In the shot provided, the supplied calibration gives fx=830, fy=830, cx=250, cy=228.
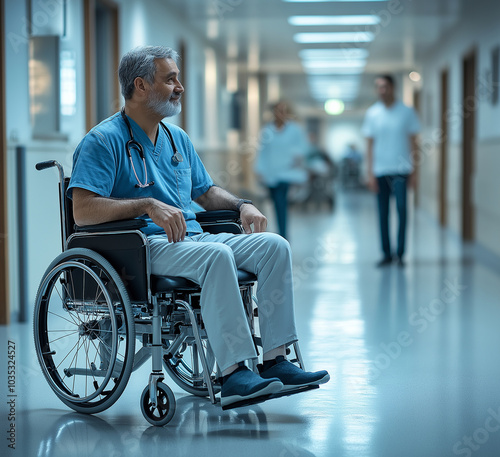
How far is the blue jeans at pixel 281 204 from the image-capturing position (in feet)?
23.0

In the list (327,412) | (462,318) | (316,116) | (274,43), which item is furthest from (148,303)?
(316,116)

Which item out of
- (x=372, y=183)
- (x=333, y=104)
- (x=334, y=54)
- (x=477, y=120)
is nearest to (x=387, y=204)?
(x=372, y=183)

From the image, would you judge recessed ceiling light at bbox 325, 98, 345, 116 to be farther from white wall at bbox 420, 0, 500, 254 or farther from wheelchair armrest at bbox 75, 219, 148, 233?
wheelchair armrest at bbox 75, 219, 148, 233

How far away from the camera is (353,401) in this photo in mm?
2609

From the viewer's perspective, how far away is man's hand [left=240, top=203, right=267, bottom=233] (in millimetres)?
2609

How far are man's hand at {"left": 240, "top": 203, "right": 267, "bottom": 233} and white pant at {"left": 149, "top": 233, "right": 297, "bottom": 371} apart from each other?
0.09m

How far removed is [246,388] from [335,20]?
23.9 feet

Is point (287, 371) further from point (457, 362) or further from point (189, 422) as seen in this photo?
point (457, 362)

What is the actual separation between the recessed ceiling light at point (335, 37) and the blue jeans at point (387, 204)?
4224mm

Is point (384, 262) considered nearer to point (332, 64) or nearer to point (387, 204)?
point (387, 204)

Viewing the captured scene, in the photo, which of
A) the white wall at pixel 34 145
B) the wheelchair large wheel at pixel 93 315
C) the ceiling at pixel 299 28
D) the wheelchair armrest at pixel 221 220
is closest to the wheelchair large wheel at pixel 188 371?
the wheelchair large wheel at pixel 93 315

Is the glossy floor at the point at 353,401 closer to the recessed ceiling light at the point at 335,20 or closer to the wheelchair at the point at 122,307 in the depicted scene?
the wheelchair at the point at 122,307

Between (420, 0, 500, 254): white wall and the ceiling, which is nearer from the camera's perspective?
(420, 0, 500, 254): white wall

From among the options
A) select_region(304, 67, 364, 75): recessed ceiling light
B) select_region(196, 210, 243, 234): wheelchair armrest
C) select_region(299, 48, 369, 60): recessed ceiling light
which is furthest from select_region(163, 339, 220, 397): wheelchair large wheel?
select_region(304, 67, 364, 75): recessed ceiling light
